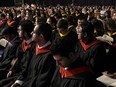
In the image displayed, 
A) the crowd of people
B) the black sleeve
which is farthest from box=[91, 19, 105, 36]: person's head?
the black sleeve

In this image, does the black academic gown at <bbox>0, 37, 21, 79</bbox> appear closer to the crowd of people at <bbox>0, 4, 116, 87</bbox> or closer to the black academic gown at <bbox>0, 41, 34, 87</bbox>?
the crowd of people at <bbox>0, 4, 116, 87</bbox>

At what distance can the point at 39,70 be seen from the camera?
477 cm

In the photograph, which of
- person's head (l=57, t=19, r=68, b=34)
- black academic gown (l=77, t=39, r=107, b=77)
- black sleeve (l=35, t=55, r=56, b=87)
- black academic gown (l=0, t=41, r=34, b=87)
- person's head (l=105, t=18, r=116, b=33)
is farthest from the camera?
person's head (l=57, t=19, r=68, b=34)

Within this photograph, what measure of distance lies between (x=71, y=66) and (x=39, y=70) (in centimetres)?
137

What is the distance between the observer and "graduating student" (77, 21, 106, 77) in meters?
5.21

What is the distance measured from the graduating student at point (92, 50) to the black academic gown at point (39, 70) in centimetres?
76

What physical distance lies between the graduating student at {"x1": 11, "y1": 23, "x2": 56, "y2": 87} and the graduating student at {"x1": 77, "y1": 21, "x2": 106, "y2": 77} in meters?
0.68

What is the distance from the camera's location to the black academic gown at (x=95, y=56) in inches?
204

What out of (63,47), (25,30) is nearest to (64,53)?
(63,47)

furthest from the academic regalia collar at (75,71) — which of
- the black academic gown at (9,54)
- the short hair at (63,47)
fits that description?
the black academic gown at (9,54)

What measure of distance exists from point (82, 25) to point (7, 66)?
1891 mm

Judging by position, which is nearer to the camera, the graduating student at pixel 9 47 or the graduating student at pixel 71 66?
the graduating student at pixel 71 66

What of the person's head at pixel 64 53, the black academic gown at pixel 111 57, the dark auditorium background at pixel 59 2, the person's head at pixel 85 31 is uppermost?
the person's head at pixel 64 53

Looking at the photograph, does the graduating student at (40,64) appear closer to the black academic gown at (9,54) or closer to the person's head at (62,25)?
the black academic gown at (9,54)
